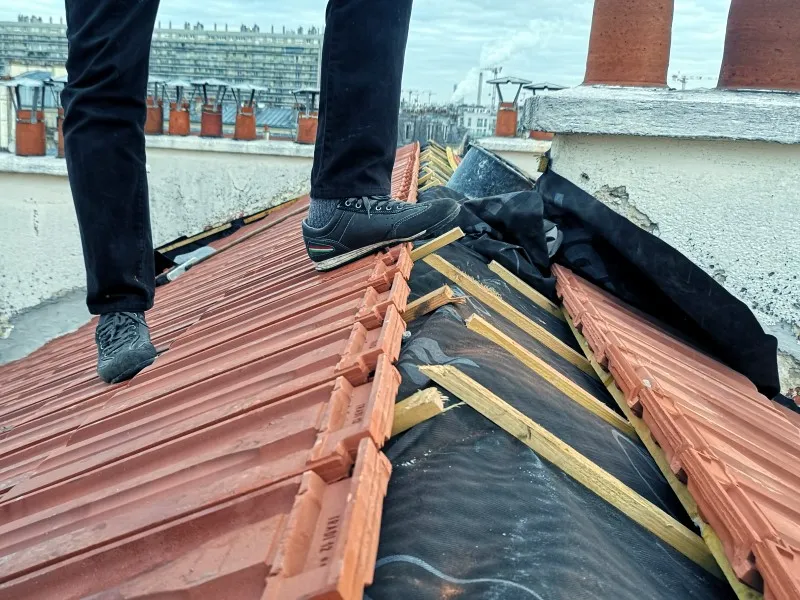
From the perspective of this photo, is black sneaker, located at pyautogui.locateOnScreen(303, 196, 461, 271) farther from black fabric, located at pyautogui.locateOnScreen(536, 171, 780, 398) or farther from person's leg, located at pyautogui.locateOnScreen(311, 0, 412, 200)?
black fabric, located at pyautogui.locateOnScreen(536, 171, 780, 398)

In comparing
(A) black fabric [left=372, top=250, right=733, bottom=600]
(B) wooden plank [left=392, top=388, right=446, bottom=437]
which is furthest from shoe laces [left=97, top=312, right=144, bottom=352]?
(B) wooden plank [left=392, top=388, right=446, bottom=437]

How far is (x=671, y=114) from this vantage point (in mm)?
3918

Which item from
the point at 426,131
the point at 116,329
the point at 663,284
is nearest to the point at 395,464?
the point at 116,329

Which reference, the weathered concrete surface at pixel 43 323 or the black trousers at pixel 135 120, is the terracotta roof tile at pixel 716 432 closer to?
the black trousers at pixel 135 120

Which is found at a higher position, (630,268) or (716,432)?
(630,268)

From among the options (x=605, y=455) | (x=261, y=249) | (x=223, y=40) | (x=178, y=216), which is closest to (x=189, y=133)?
(x=178, y=216)

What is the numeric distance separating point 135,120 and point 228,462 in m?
1.18

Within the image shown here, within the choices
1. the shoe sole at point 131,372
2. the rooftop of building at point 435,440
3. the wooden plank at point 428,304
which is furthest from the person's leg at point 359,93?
the shoe sole at point 131,372

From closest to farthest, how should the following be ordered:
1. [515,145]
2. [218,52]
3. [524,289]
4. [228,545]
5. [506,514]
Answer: [228,545]
[506,514]
[524,289]
[515,145]
[218,52]

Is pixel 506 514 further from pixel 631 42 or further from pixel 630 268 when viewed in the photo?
pixel 631 42

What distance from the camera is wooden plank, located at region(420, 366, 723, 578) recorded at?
1.56 metres

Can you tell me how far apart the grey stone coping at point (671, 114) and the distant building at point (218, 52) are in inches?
882

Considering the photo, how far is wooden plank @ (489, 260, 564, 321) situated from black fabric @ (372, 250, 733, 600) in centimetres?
127

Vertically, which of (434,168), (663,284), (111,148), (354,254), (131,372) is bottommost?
(131,372)
